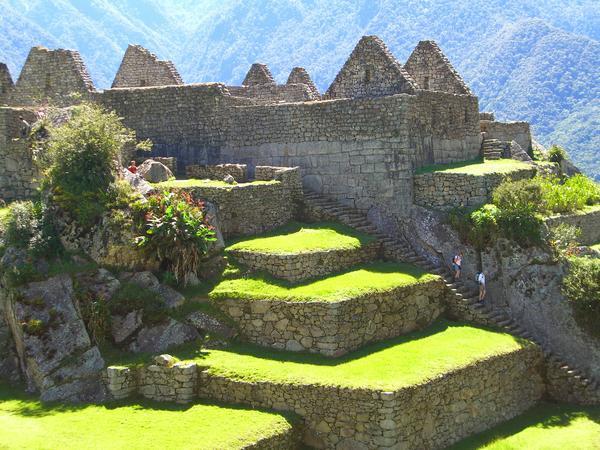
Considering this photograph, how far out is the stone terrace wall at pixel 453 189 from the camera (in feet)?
90.2

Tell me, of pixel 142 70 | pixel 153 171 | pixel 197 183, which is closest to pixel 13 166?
Answer: pixel 153 171

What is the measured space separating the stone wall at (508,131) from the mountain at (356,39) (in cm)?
2186

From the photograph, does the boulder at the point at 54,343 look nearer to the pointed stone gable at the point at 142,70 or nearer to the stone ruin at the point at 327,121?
the stone ruin at the point at 327,121

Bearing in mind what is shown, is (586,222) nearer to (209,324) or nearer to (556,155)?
(556,155)

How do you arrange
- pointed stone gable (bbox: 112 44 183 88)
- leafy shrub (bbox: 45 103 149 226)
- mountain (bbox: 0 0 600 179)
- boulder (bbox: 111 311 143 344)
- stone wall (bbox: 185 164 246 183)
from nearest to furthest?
boulder (bbox: 111 311 143 344)
leafy shrub (bbox: 45 103 149 226)
stone wall (bbox: 185 164 246 183)
pointed stone gable (bbox: 112 44 183 88)
mountain (bbox: 0 0 600 179)

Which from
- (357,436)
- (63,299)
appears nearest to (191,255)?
(63,299)

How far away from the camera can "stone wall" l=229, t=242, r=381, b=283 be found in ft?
78.6

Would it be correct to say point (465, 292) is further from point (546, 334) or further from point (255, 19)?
point (255, 19)

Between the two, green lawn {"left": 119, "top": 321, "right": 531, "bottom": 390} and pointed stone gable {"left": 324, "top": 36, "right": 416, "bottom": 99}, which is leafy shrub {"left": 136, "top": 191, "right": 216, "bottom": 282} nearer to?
green lawn {"left": 119, "top": 321, "right": 531, "bottom": 390}

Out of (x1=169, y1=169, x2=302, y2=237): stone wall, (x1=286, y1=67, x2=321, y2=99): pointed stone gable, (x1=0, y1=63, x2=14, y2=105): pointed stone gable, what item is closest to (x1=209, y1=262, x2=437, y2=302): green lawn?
(x1=169, y1=169, x2=302, y2=237): stone wall

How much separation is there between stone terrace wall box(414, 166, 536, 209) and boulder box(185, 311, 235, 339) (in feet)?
29.3

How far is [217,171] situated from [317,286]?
772 cm

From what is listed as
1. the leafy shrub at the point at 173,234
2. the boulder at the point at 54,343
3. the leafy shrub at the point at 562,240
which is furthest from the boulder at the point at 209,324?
the leafy shrub at the point at 562,240

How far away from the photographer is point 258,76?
3944 centimetres
